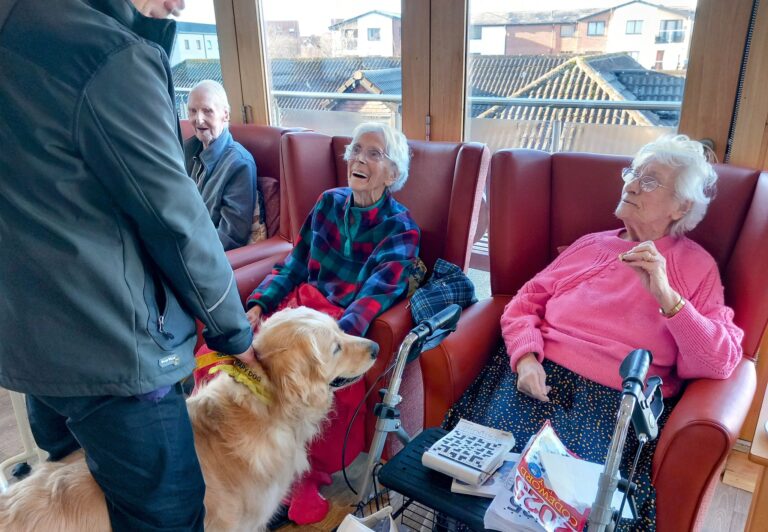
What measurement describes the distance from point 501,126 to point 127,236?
6.32 feet

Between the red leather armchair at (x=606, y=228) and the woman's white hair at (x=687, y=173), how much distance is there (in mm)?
88

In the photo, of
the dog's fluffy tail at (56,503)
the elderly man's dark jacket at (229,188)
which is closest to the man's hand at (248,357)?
the dog's fluffy tail at (56,503)

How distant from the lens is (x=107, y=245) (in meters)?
0.93

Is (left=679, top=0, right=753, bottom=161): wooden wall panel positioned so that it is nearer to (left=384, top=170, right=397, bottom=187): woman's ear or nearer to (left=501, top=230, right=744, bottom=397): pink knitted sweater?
(left=501, top=230, right=744, bottom=397): pink knitted sweater

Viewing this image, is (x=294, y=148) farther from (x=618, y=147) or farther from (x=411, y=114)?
(x=618, y=147)

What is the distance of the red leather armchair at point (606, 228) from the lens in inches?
47.0

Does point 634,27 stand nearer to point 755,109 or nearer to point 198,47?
point 755,109

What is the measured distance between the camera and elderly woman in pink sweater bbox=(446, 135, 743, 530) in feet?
4.50

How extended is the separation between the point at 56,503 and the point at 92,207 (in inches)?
24.7

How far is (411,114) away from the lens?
8.47 feet

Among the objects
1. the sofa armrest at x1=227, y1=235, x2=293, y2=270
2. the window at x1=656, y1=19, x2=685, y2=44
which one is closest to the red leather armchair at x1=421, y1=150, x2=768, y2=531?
the window at x1=656, y1=19, x2=685, y2=44

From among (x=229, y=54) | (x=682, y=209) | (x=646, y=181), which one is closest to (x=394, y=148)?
(x=646, y=181)

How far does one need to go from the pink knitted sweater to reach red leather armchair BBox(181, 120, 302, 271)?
1.19m

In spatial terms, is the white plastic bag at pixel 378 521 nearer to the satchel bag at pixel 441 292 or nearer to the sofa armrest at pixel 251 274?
the satchel bag at pixel 441 292
